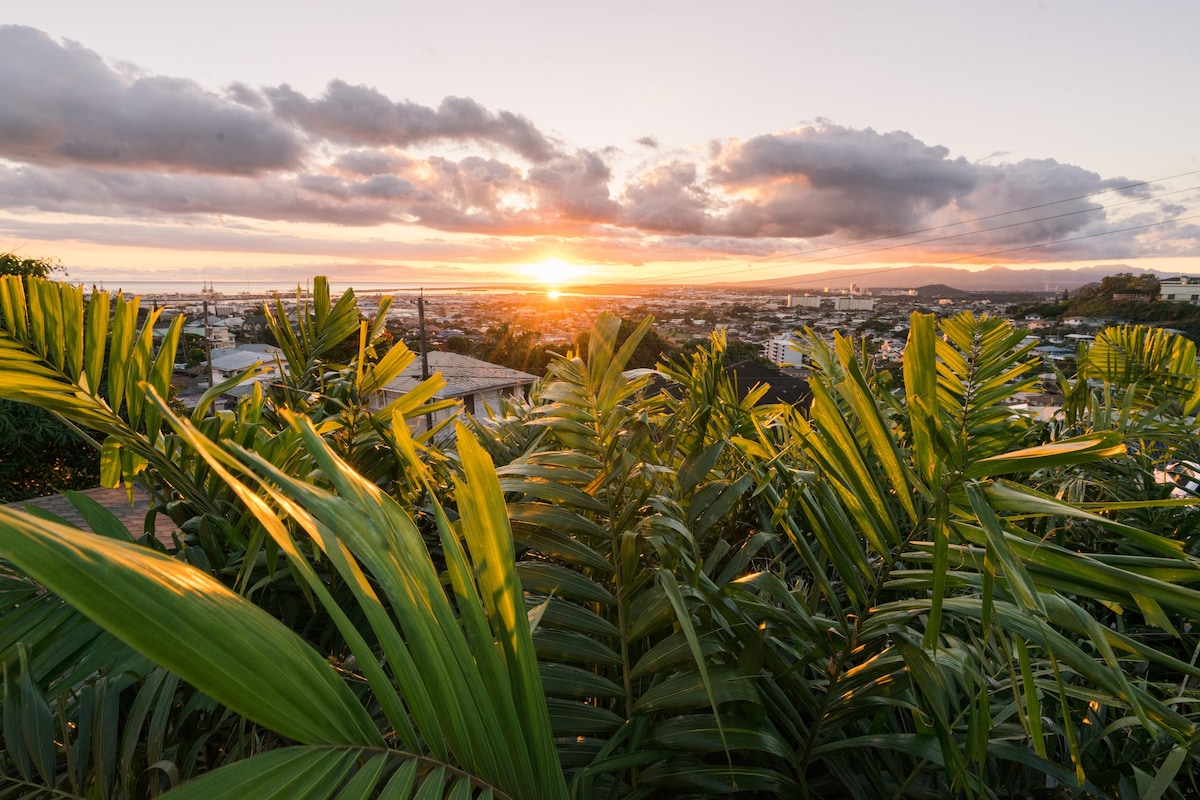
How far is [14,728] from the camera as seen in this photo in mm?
643

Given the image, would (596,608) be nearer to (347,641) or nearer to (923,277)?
(347,641)

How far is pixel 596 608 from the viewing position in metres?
0.89

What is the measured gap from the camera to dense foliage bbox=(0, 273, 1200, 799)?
354 mm

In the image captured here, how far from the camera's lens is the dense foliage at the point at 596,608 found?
13.9 inches

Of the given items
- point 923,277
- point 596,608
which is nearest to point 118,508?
point 596,608

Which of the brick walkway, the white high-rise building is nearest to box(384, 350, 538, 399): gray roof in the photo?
the brick walkway

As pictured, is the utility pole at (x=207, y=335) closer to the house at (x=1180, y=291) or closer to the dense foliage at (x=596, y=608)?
the dense foliage at (x=596, y=608)

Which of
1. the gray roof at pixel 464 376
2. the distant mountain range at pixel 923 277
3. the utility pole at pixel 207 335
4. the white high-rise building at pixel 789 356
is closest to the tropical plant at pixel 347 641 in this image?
the white high-rise building at pixel 789 356

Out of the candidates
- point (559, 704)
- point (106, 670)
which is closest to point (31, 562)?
point (559, 704)

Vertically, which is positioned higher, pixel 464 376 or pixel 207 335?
pixel 207 335

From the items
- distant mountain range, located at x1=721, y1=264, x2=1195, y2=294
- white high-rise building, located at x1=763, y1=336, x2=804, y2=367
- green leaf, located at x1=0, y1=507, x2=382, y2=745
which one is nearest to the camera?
green leaf, located at x1=0, y1=507, x2=382, y2=745

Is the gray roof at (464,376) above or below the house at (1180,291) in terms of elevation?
below

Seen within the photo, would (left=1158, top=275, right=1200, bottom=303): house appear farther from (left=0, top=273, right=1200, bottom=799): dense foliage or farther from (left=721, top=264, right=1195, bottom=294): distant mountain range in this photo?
(left=721, top=264, right=1195, bottom=294): distant mountain range

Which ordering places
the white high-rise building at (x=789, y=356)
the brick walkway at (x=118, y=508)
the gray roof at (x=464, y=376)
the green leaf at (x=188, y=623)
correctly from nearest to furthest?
the green leaf at (x=188, y=623), the white high-rise building at (x=789, y=356), the brick walkway at (x=118, y=508), the gray roof at (x=464, y=376)
